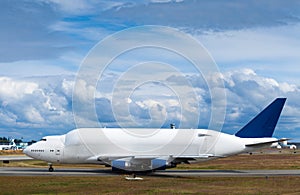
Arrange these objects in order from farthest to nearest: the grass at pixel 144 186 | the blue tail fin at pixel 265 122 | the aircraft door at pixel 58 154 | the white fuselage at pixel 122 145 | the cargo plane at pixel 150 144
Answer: the blue tail fin at pixel 265 122 → the aircraft door at pixel 58 154 → the white fuselage at pixel 122 145 → the cargo plane at pixel 150 144 → the grass at pixel 144 186

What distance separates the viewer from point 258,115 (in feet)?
182

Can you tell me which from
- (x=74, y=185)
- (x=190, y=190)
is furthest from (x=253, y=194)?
(x=74, y=185)

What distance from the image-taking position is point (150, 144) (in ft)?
175

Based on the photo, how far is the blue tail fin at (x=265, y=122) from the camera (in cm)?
5481

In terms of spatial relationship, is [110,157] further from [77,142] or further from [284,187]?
[284,187]

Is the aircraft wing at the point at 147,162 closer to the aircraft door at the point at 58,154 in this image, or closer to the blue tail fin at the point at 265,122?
the aircraft door at the point at 58,154

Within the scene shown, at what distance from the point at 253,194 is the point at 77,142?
25.1 m

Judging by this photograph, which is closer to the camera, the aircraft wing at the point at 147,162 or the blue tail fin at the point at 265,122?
the aircraft wing at the point at 147,162

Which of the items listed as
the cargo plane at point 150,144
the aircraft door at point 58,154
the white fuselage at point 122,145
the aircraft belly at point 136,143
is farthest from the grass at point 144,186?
the aircraft belly at point 136,143

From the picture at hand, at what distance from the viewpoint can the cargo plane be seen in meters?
51.9

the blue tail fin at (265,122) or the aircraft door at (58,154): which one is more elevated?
the blue tail fin at (265,122)

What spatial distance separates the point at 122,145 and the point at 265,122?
15.6m

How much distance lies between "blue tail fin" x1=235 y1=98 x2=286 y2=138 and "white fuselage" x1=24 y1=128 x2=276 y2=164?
970 mm

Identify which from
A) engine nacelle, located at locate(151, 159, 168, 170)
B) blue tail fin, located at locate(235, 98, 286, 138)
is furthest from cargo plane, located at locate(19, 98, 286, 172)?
engine nacelle, located at locate(151, 159, 168, 170)
